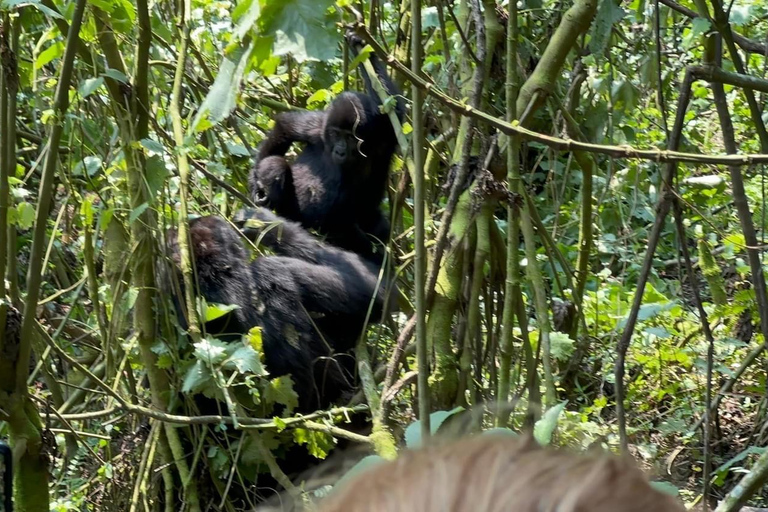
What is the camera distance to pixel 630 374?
371 centimetres

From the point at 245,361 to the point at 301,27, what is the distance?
145 centimetres

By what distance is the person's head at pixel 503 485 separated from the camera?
1.77ft

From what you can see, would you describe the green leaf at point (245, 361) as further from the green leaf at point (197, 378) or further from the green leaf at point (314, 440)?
the green leaf at point (314, 440)

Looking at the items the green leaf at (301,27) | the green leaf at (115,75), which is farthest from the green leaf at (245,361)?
the green leaf at (301,27)

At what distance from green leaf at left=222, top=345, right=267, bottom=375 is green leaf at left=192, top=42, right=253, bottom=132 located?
4.04ft

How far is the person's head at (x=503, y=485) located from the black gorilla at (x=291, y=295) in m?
2.36

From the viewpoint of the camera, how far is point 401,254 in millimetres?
3389

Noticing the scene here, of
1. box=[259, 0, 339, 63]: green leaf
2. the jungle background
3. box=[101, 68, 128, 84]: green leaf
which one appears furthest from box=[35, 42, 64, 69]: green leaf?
box=[259, 0, 339, 63]: green leaf

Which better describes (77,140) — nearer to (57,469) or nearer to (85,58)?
(85,58)

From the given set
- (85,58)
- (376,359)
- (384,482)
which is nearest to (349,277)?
(376,359)

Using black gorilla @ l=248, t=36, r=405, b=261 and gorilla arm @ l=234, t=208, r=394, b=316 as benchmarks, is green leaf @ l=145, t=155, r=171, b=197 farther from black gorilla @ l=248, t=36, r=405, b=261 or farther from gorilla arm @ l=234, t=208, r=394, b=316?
black gorilla @ l=248, t=36, r=405, b=261

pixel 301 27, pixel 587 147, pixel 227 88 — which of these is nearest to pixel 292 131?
pixel 587 147

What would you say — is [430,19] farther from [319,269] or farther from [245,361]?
[245,361]

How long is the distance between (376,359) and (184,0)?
1.46m
